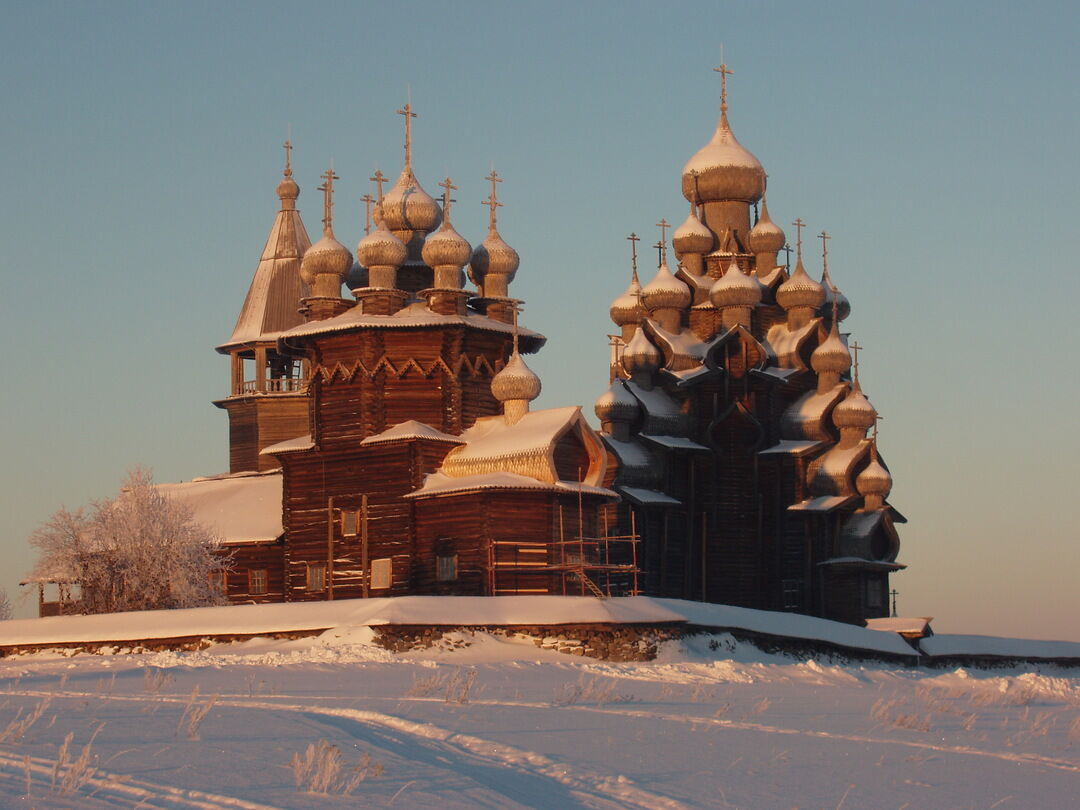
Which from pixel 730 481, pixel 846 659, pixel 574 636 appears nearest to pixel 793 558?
pixel 730 481

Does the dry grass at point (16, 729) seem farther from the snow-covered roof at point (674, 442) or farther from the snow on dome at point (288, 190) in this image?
the snow on dome at point (288, 190)

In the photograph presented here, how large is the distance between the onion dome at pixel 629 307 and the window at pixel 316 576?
1471 centimetres

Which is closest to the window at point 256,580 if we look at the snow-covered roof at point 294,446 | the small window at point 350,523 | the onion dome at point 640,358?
the snow-covered roof at point 294,446

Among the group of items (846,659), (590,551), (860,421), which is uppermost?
(860,421)

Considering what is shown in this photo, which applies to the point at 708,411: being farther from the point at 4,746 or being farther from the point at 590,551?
the point at 4,746

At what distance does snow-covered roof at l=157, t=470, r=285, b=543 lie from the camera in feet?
127

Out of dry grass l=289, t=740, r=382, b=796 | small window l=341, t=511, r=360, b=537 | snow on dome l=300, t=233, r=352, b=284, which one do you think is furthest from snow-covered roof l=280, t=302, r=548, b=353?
dry grass l=289, t=740, r=382, b=796

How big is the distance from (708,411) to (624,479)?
12.8 feet

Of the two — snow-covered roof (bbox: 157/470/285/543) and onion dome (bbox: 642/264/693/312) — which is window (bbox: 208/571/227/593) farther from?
onion dome (bbox: 642/264/693/312)

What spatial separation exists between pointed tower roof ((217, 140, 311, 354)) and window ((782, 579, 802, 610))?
1568 centimetres

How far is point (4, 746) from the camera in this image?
31.3 ft

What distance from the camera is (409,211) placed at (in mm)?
37094

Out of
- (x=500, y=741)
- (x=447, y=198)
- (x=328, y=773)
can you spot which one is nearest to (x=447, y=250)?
(x=447, y=198)

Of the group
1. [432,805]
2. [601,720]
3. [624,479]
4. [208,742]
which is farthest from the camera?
[624,479]
